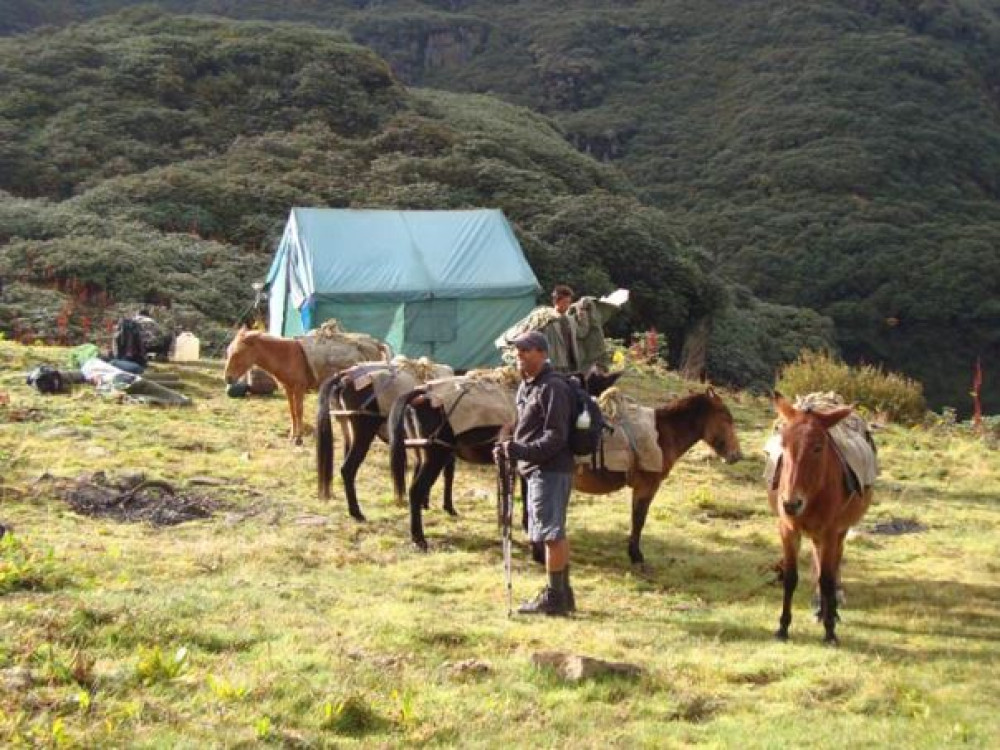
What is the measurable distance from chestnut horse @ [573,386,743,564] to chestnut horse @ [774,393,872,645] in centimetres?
192

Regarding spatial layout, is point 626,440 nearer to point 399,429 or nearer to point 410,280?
point 399,429

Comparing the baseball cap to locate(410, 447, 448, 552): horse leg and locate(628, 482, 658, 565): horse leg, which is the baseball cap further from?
locate(628, 482, 658, 565): horse leg

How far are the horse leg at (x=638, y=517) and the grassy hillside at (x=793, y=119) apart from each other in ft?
114

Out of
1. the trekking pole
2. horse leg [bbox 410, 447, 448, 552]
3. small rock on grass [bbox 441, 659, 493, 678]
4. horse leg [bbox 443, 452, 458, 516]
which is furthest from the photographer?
horse leg [bbox 443, 452, 458, 516]

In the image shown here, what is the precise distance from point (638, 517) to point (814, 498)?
7.69ft

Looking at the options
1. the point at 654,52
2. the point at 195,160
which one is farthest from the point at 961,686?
the point at 654,52

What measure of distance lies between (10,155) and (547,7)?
6908 cm

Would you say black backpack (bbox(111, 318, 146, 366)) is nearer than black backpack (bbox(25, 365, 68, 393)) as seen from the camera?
No

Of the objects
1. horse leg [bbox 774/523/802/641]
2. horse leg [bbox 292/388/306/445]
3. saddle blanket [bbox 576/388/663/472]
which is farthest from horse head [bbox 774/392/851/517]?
horse leg [bbox 292/388/306/445]

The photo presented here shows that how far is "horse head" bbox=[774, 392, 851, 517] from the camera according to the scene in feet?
22.7

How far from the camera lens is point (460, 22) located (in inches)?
3752

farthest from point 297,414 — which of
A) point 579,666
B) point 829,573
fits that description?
point 579,666

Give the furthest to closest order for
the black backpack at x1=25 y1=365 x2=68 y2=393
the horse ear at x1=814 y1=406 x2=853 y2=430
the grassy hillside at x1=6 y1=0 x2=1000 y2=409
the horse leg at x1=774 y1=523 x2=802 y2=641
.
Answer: the grassy hillside at x1=6 y1=0 x2=1000 y2=409, the black backpack at x1=25 y1=365 x2=68 y2=393, the horse leg at x1=774 y1=523 x2=802 y2=641, the horse ear at x1=814 y1=406 x2=853 y2=430

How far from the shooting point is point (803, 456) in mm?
6969
